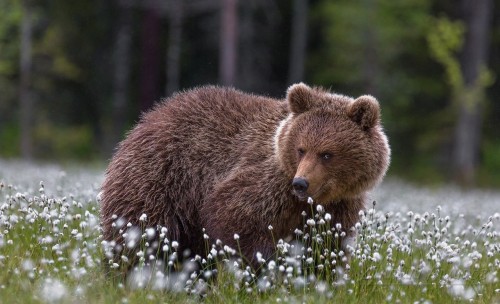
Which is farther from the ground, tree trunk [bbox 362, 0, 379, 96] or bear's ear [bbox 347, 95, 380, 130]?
bear's ear [bbox 347, 95, 380, 130]

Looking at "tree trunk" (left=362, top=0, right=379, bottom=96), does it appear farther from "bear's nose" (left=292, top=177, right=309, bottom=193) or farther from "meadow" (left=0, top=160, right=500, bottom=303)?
"bear's nose" (left=292, top=177, right=309, bottom=193)

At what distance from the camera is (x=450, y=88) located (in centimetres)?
3161

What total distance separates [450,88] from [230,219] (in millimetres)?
26414

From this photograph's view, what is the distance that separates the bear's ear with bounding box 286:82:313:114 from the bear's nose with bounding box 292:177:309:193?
3.33 ft

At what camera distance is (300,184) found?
6.12 meters

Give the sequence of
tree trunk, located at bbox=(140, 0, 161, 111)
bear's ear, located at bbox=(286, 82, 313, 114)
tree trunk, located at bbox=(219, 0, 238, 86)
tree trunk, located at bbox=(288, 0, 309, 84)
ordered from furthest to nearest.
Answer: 1. tree trunk, located at bbox=(288, 0, 309, 84)
2. tree trunk, located at bbox=(140, 0, 161, 111)
3. tree trunk, located at bbox=(219, 0, 238, 86)
4. bear's ear, located at bbox=(286, 82, 313, 114)

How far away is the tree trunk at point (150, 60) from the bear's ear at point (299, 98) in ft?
72.7

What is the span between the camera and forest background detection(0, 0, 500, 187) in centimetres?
2667

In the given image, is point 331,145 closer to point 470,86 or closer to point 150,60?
point 470,86

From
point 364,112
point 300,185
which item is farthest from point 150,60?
point 300,185

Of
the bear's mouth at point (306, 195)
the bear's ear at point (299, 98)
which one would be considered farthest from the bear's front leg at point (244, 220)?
the bear's ear at point (299, 98)

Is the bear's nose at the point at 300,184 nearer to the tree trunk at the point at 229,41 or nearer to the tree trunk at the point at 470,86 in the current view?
the tree trunk at the point at 229,41

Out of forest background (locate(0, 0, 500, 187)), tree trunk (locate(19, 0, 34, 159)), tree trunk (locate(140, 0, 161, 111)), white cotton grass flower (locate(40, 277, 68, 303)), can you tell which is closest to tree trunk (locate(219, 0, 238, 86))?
forest background (locate(0, 0, 500, 187))

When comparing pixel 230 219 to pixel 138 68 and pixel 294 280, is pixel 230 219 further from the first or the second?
pixel 138 68
